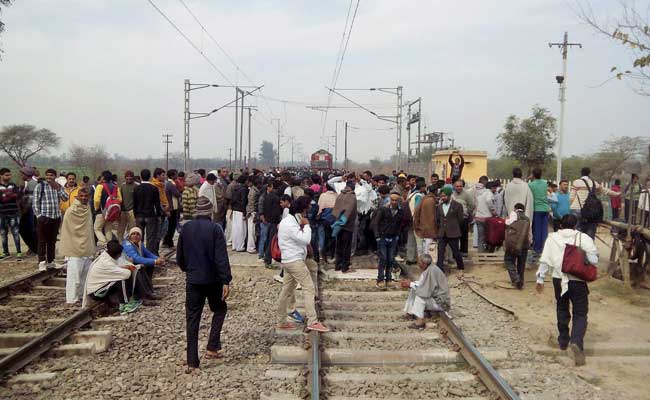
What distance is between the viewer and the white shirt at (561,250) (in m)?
6.23

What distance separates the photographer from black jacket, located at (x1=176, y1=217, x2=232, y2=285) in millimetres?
5582

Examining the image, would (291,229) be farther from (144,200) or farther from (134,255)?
(144,200)

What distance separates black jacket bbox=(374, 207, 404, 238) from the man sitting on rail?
1.64m

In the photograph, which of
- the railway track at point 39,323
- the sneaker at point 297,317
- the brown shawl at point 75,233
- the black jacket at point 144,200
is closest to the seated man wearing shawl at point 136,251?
the brown shawl at point 75,233

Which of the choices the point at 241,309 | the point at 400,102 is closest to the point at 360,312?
the point at 241,309

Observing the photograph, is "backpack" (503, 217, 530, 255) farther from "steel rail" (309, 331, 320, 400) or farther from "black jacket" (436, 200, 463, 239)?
"steel rail" (309, 331, 320, 400)

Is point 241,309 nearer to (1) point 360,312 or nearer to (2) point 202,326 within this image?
(2) point 202,326

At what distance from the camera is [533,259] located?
11.1m

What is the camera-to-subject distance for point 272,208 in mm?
9984

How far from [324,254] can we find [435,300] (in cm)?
406

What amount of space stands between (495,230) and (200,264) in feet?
23.5

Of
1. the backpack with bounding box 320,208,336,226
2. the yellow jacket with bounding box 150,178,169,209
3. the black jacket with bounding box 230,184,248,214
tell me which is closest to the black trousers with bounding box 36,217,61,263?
the yellow jacket with bounding box 150,178,169,209

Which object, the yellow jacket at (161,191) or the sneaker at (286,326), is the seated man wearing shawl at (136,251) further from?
the yellow jacket at (161,191)

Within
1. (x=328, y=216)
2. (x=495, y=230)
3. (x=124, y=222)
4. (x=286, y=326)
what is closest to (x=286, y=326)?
(x=286, y=326)
